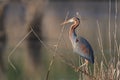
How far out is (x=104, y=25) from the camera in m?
18.4

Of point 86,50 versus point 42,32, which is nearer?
point 86,50

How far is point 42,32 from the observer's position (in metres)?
18.5

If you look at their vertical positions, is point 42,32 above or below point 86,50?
below

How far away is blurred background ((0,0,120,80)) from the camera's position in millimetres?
12083

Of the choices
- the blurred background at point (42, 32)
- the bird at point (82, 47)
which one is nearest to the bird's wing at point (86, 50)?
the bird at point (82, 47)

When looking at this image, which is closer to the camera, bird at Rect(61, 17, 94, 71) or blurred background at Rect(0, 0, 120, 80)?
bird at Rect(61, 17, 94, 71)

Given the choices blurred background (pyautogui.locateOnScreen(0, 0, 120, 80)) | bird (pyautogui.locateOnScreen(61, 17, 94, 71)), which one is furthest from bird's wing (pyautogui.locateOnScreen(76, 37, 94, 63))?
blurred background (pyautogui.locateOnScreen(0, 0, 120, 80))

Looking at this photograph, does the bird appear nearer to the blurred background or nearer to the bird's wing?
the bird's wing

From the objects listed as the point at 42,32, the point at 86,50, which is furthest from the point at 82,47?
the point at 42,32

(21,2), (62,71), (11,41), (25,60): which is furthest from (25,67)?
(21,2)

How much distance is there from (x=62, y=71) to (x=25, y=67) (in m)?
2.01

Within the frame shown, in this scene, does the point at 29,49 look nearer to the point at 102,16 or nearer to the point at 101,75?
the point at 102,16

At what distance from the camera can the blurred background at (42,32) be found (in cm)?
1208

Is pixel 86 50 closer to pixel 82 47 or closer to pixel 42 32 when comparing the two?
pixel 82 47
